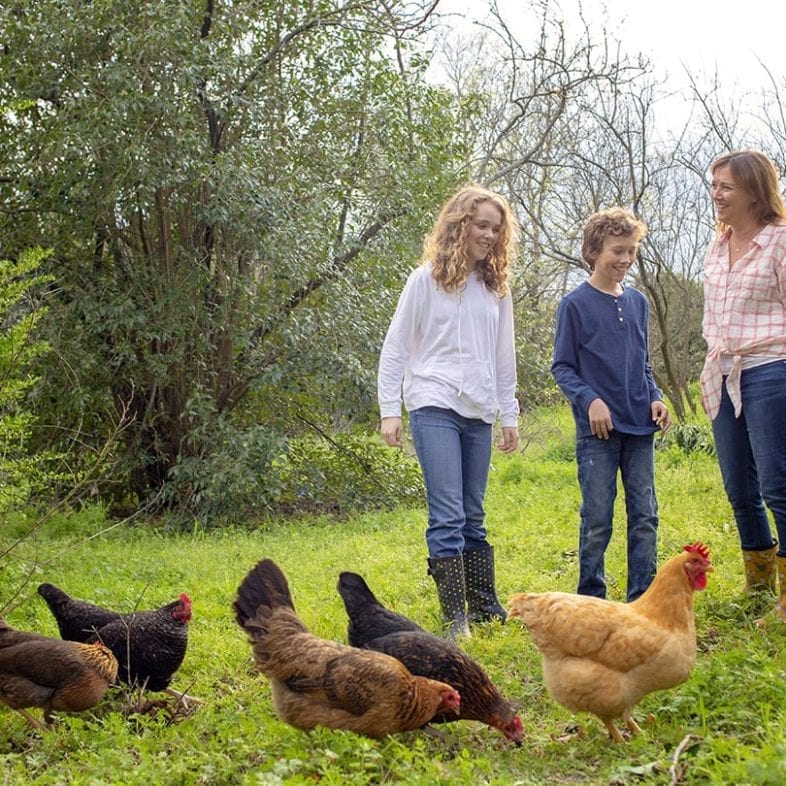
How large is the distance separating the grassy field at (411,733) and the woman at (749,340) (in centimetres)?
66

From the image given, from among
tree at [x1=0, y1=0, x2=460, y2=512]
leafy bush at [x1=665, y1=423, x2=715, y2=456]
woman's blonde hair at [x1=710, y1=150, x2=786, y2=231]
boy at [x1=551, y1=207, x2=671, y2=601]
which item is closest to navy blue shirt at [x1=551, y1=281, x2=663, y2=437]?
boy at [x1=551, y1=207, x2=671, y2=601]

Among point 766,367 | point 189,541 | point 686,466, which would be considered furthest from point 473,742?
point 686,466

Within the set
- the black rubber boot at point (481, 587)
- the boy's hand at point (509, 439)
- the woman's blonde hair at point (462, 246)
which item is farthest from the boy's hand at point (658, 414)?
the black rubber boot at point (481, 587)

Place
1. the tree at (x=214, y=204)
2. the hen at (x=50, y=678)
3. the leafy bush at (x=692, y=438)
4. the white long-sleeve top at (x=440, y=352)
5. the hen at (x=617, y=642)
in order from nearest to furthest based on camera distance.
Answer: the hen at (x=617, y=642) < the hen at (x=50, y=678) < the white long-sleeve top at (x=440, y=352) < the tree at (x=214, y=204) < the leafy bush at (x=692, y=438)

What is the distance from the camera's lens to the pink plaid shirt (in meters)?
4.80

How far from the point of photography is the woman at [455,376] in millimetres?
5125

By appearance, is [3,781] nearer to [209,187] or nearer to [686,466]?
[209,187]

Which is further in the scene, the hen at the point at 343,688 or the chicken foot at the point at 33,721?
the chicken foot at the point at 33,721

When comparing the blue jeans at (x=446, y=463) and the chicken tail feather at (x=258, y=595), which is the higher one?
the blue jeans at (x=446, y=463)

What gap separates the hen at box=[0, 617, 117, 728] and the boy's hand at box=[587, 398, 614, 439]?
8.73ft

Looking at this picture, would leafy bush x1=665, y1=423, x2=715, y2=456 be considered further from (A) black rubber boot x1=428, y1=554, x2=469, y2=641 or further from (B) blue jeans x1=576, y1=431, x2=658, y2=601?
(A) black rubber boot x1=428, y1=554, x2=469, y2=641

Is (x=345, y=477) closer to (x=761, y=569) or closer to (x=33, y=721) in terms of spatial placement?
(x=761, y=569)

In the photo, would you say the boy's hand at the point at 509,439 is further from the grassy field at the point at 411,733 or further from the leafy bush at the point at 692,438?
the leafy bush at the point at 692,438

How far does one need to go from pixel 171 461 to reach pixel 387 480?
99.3 inches
